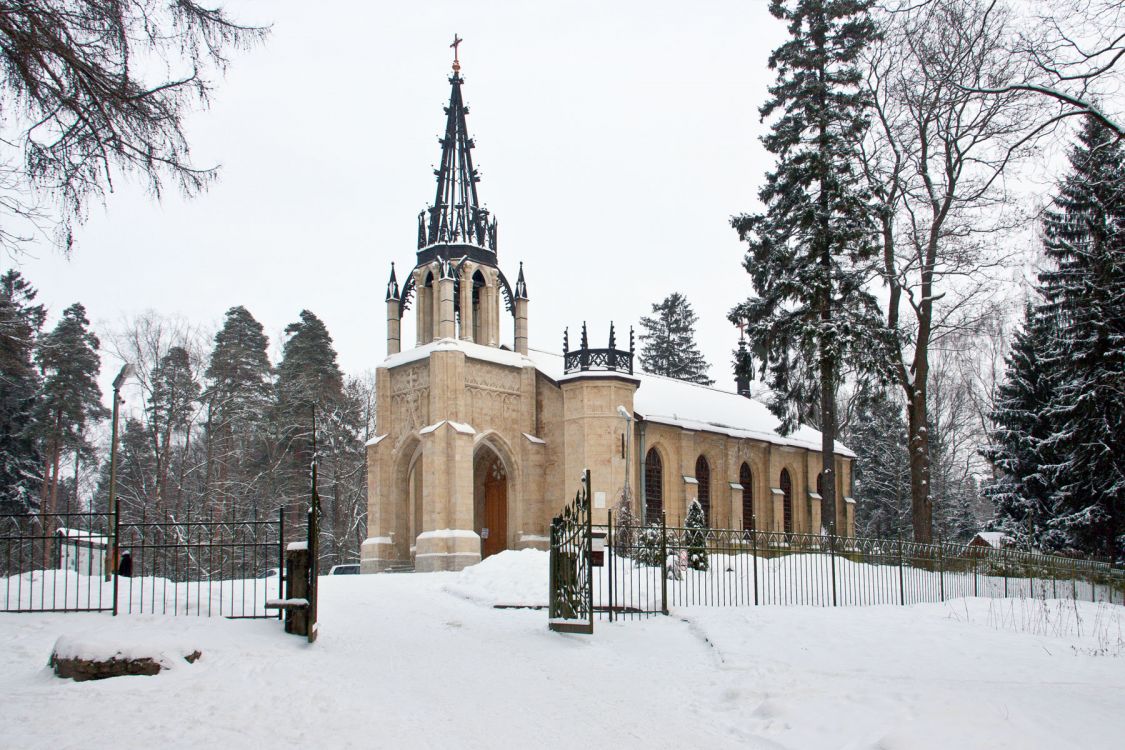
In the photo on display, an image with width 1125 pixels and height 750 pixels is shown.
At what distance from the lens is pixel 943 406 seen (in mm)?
52500

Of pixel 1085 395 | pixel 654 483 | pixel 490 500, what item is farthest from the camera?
pixel 654 483

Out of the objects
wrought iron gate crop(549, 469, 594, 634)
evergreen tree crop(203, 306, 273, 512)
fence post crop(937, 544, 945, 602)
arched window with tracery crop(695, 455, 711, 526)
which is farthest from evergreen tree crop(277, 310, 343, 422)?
wrought iron gate crop(549, 469, 594, 634)

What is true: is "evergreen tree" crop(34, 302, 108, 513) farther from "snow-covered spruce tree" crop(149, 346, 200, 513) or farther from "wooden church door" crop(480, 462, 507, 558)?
"wooden church door" crop(480, 462, 507, 558)

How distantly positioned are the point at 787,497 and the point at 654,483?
10.7 meters

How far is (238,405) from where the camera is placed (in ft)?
140

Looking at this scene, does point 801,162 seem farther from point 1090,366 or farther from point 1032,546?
point 1032,546

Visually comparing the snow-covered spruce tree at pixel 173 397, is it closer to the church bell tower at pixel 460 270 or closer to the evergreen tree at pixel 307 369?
the evergreen tree at pixel 307 369

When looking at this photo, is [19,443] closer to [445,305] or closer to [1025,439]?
[445,305]

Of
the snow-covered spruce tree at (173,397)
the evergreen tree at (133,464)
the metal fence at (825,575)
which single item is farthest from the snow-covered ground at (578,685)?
the evergreen tree at (133,464)

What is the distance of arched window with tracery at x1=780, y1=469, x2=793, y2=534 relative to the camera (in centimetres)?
4253

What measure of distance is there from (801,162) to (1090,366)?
35.7 ft

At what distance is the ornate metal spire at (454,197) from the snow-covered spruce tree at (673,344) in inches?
1423

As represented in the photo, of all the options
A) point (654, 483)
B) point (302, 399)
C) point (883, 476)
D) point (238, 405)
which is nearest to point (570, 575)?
point (654, 483)

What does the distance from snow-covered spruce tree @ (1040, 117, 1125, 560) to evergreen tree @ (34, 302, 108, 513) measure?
36460mm
